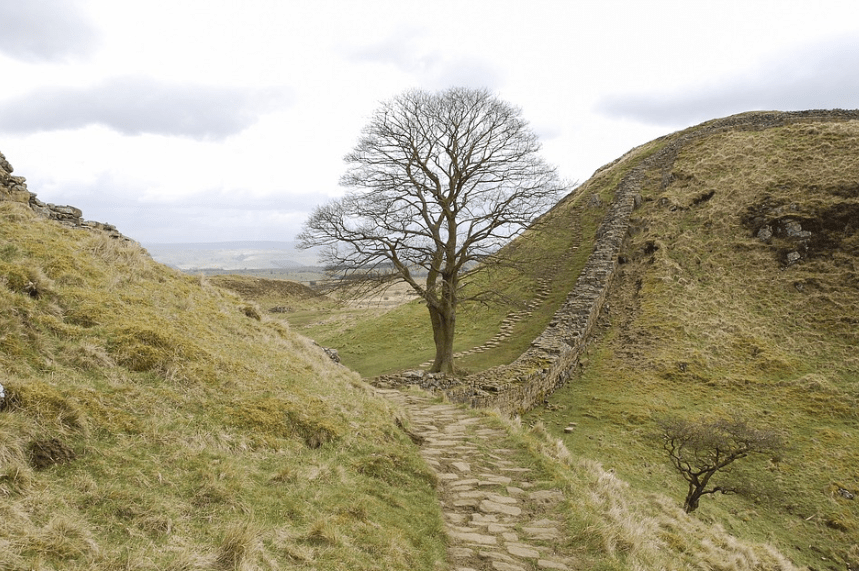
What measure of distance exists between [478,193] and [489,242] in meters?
2.04

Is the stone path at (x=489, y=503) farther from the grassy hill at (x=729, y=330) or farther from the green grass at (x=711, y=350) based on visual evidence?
the grassy hill at (x=729, y=330)

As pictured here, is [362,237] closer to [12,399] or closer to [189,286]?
[189,286]

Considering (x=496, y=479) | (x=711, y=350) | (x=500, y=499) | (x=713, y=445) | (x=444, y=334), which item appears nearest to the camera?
(x=500, y=499)

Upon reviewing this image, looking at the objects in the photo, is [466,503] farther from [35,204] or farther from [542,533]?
[35,204]

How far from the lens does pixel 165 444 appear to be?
5.95m

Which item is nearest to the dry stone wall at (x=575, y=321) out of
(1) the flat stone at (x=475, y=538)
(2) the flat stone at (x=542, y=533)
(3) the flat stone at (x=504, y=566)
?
(2) the flat stone at (x=542, y=533)

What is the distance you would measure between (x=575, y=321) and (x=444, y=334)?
32.2ft

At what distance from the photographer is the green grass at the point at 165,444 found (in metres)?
4.36

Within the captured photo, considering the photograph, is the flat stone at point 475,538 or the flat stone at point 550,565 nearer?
the flat stone at point 550,565

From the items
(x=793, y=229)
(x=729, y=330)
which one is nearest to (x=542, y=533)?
(x=729, y=330)

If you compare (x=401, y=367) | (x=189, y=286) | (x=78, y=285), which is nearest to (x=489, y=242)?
(x=401, y=367)

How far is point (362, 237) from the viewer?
17922 millimetres

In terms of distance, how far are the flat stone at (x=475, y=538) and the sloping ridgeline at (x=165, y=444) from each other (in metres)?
0.32

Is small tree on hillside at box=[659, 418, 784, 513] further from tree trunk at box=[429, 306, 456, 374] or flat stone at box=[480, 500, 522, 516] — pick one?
tree trunk at box=[429, 306, 456, 374]
